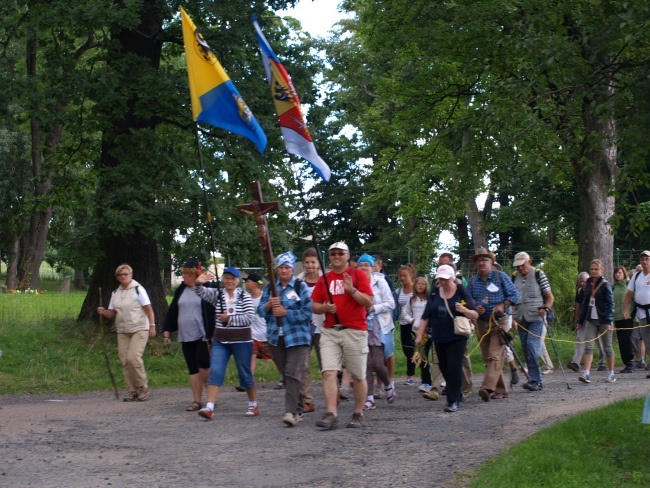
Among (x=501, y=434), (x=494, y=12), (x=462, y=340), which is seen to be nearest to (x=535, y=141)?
(x=494, y=12)

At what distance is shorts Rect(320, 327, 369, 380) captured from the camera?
32.9 ft

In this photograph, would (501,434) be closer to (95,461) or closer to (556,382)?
(95,461)

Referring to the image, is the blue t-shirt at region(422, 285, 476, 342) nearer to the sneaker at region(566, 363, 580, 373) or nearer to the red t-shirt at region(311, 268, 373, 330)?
the red t-shirt at region(311, 268, 373, 330)

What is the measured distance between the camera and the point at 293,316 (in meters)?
10.4

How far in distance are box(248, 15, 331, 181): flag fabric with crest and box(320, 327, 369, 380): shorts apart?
5.61 feet

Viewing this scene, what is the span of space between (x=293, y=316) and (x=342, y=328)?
0.63 meters

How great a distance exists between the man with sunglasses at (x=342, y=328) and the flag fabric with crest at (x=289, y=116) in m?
1.08

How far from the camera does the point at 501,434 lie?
31.2 feet

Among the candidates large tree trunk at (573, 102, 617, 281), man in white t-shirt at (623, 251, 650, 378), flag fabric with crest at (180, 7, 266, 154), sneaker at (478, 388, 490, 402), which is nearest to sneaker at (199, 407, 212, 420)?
flag fabric with crest at (180, 7, 266, 154)

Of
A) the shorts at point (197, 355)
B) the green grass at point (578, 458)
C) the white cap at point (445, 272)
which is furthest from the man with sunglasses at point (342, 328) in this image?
the shorts at point (197, 355)

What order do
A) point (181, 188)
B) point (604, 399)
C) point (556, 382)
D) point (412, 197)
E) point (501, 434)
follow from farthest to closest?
point (412, 197)
point (181, 188)
point (556, 382)
point (604, 399)
point (501, 434)

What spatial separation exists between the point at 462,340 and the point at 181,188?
22.1 feet

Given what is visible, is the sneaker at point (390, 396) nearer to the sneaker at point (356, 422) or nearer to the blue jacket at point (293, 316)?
the sneaker at point (356, 422)

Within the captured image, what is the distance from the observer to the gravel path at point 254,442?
7496 mm
